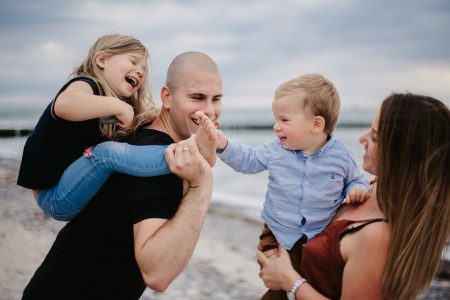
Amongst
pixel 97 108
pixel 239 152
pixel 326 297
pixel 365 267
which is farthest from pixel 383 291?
pixel 97 108

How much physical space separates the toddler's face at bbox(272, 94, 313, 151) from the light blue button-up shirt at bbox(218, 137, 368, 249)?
0.28 feet

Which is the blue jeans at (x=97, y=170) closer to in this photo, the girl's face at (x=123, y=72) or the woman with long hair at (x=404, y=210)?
the girl's face at (x=123, y=72)

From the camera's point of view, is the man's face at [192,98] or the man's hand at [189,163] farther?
the man's face at [192,98]

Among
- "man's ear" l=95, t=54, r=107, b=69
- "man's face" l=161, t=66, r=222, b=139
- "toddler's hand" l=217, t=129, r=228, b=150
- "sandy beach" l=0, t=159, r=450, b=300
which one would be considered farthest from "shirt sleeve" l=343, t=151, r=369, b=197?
"sandy beach" l=0, t=159, r=450, b=300

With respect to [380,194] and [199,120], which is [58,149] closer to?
[199,120]

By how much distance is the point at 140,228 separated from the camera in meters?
1.89

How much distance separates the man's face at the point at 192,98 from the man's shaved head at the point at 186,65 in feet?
0.06

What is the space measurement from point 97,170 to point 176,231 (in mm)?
611

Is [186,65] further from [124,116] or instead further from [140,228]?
[140,228]

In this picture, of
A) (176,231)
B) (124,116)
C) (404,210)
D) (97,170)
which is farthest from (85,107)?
(404,210)

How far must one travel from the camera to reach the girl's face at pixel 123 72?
9.72 ft

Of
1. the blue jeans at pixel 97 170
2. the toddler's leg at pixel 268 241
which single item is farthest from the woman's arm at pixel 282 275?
the blue jeans at pixel 97 170

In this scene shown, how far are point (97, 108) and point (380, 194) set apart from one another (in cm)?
172

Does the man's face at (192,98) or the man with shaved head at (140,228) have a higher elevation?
the man's face at (192,98)
